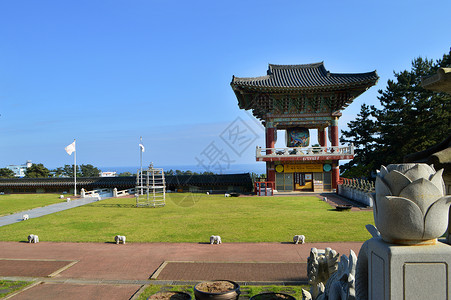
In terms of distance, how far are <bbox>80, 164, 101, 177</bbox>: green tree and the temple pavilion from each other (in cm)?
4042

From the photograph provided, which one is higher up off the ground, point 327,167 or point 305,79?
point 305,79

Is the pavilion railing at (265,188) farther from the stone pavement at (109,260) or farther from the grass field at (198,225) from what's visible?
the stone pavement at (109,260)

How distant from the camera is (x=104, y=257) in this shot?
9.95 meters

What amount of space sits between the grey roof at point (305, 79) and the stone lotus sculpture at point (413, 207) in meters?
26.0

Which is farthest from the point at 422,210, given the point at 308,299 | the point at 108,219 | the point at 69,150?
the point at 69,150

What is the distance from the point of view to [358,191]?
75.5 feet

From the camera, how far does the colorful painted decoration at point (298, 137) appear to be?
3228cm

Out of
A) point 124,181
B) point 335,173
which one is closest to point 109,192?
point 124,181

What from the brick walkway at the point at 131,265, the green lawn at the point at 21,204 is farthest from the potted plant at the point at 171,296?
the green lawn at the point at 21,204

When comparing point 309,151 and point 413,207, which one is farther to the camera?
point 309,151

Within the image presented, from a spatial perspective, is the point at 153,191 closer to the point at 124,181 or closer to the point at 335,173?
the point at 124,181

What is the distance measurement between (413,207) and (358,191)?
21618mm

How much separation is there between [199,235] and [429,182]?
1058cm

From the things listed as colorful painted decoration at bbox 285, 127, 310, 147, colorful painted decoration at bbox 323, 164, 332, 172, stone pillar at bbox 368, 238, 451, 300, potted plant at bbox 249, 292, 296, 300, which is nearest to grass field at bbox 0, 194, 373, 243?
potted plant at bbox 249, 292, 296, 300
